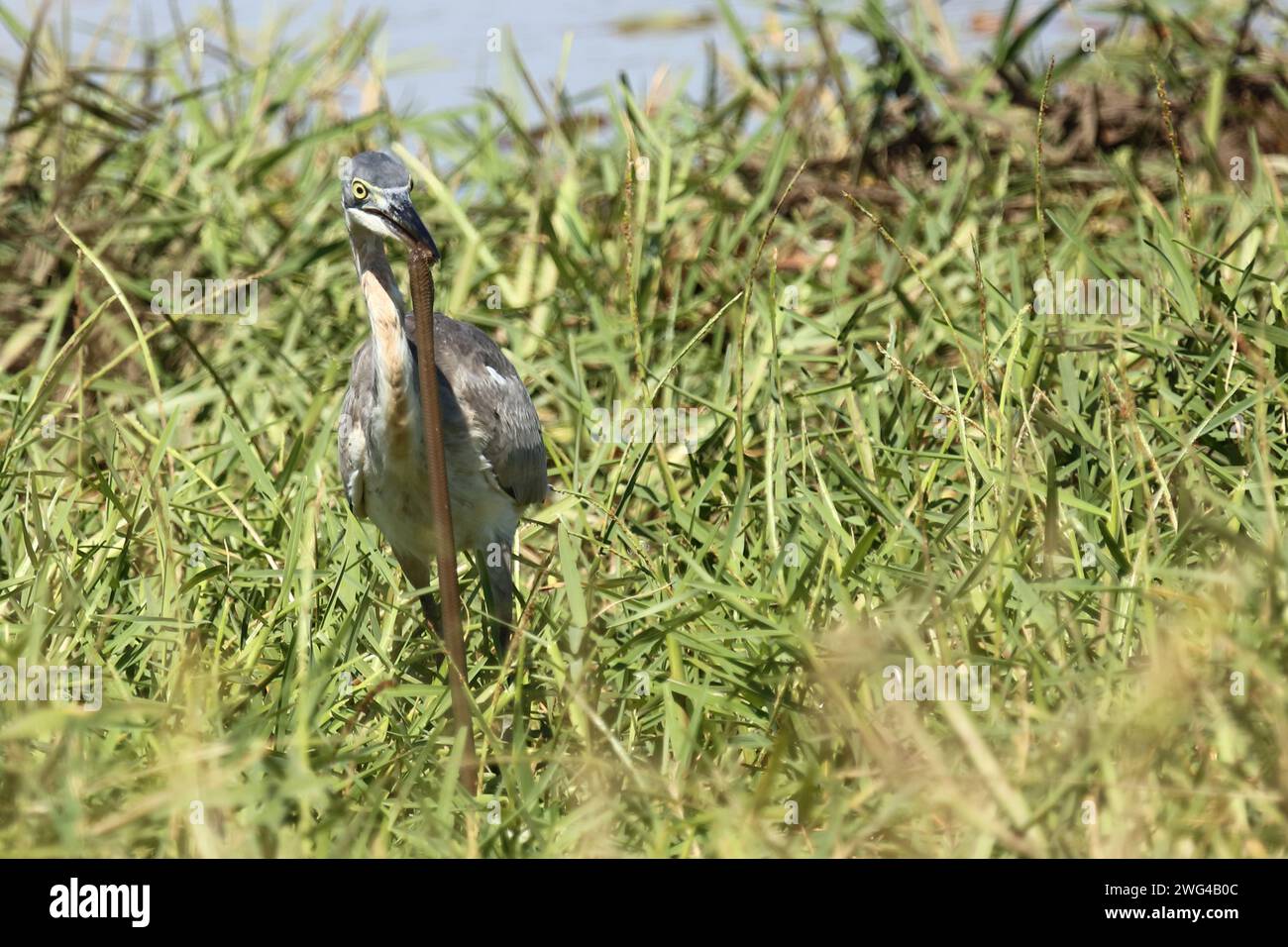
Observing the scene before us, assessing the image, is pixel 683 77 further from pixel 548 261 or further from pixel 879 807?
pixel 879 807

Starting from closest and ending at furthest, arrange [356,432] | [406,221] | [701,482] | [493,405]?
[406,221], [356,432], [493,405], [701,482]

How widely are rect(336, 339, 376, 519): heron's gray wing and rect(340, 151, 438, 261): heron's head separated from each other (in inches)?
27.2

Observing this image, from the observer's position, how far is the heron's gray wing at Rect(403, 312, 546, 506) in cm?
482

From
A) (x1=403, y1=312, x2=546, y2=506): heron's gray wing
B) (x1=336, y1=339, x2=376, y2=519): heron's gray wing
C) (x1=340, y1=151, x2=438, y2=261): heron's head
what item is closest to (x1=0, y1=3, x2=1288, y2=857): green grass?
(x1=336, y1=339, x2=376, y2=519): heron's gray wing

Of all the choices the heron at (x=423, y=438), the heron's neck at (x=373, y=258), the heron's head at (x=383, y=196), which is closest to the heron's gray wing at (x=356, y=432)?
the heron at (x=423, y=438)

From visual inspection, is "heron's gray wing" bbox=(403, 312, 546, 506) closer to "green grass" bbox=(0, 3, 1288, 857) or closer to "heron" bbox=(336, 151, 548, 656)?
"heron" bbox=(336, 151, 548, 656)

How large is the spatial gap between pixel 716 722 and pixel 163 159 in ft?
17.0

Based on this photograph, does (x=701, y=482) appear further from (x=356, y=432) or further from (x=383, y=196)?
(x=383, y=196)

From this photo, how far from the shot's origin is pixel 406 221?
12.7 feet

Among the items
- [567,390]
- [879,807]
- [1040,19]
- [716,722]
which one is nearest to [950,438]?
[716,722]

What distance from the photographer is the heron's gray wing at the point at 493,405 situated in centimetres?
482

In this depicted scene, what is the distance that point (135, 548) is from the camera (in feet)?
16.6

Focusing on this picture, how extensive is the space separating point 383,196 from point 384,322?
45 centimetres

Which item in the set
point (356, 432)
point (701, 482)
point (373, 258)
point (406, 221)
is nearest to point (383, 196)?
point (406, 221)
